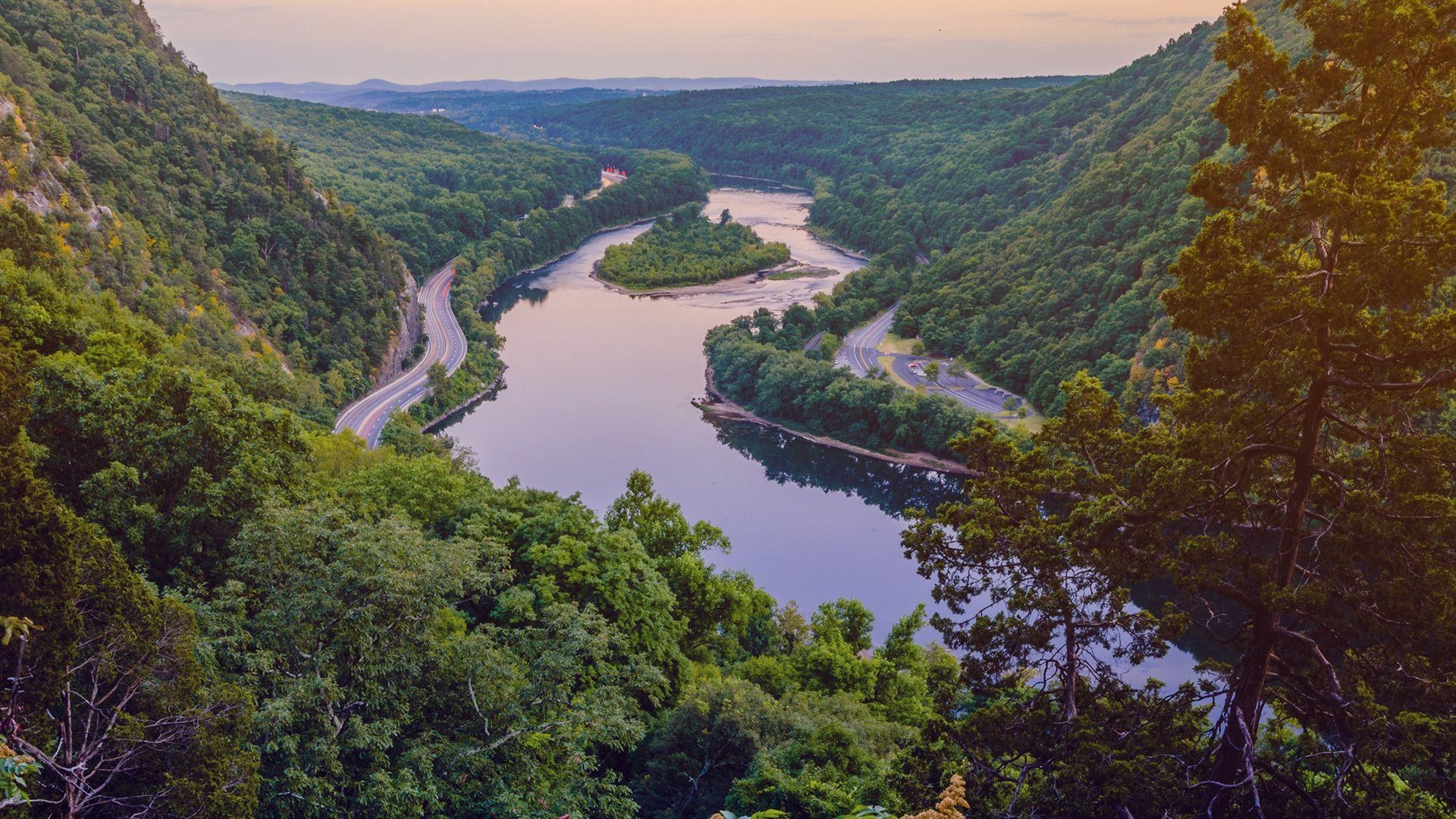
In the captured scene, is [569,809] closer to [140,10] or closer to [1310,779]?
[1310,779]

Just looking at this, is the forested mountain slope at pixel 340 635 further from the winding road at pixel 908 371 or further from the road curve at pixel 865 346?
the road curve at pixel 865 346

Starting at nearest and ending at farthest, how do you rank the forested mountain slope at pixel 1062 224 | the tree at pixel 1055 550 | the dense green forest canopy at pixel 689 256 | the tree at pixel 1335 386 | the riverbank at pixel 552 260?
the tree at pixel 1335 386
the tree at pixel 1055 550
the forested mountain slope at pixel 1062 224
the riverbank at pixel 552 260
the dense green forest canopy at pixel 689 256

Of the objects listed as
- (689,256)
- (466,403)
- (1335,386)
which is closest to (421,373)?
(466,403)

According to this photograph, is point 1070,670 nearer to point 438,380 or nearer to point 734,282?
point 438,380

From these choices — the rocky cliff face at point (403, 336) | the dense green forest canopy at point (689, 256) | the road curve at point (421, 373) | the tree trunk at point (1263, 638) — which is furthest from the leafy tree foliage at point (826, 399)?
the tree trunk at point (1263, 638)

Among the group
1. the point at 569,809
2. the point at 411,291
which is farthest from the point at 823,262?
the point at 569,809

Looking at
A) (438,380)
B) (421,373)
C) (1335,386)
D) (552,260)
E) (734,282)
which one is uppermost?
(1335,386)
